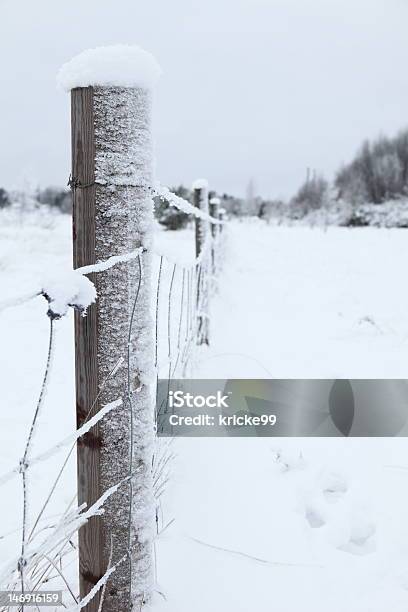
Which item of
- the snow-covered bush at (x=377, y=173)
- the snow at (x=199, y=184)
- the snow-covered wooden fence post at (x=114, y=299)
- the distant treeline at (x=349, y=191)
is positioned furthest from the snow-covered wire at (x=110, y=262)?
the snow-covered bush at (x=377, y=173)

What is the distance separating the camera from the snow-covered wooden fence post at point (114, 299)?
3.48ft

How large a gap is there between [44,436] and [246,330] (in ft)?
7.75

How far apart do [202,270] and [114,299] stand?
2859 mm

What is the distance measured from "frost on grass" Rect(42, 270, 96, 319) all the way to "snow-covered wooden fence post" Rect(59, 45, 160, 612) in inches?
6.5

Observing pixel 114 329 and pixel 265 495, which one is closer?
pixel 114 329

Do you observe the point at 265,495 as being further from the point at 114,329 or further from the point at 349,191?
the point at 349,191

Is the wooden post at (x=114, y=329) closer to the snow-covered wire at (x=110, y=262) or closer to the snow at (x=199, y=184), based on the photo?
the snow-covered wire at (x=110, y=262)

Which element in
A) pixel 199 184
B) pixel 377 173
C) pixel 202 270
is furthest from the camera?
pixel 377 173

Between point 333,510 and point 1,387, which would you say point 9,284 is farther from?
point 333,510

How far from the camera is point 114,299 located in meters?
1.10

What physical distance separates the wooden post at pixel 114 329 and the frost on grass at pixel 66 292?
0.55ft

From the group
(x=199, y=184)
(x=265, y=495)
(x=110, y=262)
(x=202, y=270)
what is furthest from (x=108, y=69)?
(x=199, y=184)

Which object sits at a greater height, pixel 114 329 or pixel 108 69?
pixel 108 69

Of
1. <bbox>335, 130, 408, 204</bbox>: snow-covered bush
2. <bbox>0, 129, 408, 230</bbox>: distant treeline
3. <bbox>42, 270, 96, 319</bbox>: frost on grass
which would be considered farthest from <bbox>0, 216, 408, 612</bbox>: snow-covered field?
<bbox>335, 130, 408, 204</bbox>: snow-covered bush
